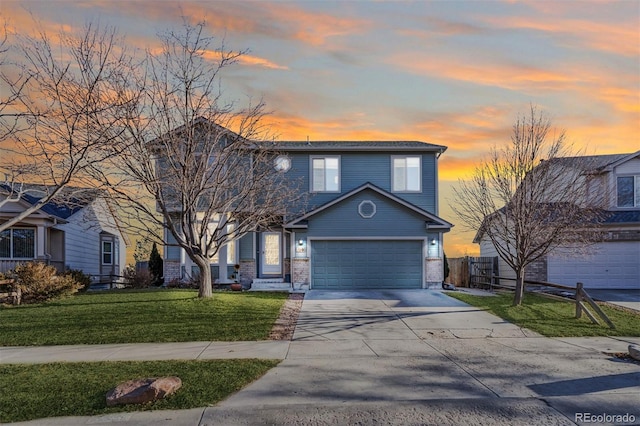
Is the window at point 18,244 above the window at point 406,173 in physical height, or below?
below

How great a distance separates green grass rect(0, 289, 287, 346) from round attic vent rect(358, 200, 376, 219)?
603 cm

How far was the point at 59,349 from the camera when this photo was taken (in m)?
10.9

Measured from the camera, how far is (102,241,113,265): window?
96.4ft

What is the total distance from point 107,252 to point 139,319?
18205mm

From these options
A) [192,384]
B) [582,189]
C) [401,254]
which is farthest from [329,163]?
[192,384]

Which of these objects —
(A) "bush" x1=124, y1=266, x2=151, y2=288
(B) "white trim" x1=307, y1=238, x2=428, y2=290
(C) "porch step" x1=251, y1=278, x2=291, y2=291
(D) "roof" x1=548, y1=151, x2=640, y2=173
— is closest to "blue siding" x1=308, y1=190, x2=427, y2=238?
(B) "white trim" x1=307, y1=238, x2=428, y2=290

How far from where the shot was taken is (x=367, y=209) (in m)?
21.2

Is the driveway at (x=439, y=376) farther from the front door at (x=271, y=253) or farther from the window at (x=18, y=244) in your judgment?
the window at (x=18, y=244)

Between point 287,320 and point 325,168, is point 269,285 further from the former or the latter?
point 287,320

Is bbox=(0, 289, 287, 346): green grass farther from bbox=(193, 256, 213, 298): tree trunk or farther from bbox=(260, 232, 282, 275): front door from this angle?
bbox=(260, 232, 282, 275): front door

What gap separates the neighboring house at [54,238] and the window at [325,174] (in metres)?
8.74

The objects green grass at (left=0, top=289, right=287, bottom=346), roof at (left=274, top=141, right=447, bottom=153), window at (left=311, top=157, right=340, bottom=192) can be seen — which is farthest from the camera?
window at (left=311, top=157, right=340, bottom=192)

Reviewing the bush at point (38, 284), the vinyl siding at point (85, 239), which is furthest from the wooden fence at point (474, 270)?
the bush at point (38, 284)

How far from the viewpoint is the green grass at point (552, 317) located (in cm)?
1295
